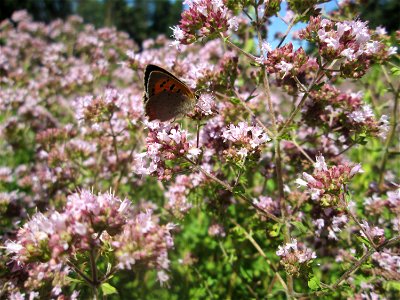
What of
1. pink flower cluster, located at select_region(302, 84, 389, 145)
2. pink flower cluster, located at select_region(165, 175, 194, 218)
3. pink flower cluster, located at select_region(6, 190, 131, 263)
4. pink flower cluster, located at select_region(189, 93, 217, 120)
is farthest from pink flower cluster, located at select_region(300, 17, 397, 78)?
pink flower cluster, located at select_region(165, 175, 194, 218)

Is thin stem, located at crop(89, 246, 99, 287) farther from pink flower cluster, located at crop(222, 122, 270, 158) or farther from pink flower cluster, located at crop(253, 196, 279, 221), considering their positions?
pink flower cluster, located at crop(253, 196, 279, 221)

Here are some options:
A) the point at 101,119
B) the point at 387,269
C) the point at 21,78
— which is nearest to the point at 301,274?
the point at 387,269

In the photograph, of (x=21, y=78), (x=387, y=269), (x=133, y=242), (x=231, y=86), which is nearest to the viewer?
(x=133, y=242)

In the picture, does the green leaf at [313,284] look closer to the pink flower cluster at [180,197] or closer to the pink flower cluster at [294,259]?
the pink flower cluster at [294,259]

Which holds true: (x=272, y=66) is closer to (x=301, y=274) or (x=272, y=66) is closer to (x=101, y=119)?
(x=301, y=274)

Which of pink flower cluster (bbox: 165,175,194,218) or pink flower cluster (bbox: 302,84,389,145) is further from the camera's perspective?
pink flower cluster (bbox: 165,175,194,218)

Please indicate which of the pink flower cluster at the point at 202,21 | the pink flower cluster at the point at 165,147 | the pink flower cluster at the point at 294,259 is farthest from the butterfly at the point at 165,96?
the pink flower cluster at the point at 294,259
